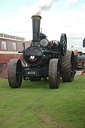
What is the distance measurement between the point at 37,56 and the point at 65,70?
1727mm

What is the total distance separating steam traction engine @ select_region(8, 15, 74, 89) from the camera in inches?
317

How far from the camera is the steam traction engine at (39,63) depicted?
8.06m

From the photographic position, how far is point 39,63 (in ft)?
28.1

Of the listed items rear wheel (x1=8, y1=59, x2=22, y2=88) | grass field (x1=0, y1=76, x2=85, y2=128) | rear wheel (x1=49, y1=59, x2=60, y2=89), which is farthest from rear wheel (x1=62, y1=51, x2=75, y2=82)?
grass field (x1=0, y1=76, x2=85, y2=128)

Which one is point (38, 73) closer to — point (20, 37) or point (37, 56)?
point (37, 56)

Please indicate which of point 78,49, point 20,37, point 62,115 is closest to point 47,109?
point 62,115

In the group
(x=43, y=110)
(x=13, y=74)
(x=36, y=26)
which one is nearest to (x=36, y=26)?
(x=36, y=26)

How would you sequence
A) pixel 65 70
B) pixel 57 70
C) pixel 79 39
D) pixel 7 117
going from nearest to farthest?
1. pixel 7 117
2. pixel 57 70
3. pixel 65 70
4. pixel 79 39

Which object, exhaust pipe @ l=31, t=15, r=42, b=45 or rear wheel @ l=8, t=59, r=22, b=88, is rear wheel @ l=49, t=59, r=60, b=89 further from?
exhaust pipe @ l=31, t=15, r=42, b=45

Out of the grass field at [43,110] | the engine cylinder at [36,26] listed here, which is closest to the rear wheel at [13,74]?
the engine cylinder at [36,26]

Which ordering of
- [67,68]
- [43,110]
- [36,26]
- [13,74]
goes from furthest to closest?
[67,68] < [36,26] < [13,74] < [43,110]

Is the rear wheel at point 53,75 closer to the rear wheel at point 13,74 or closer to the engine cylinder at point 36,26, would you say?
the rear wheel at point 13,74

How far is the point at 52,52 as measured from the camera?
915 cm

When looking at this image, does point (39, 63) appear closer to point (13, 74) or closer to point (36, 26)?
point (13, 74)
